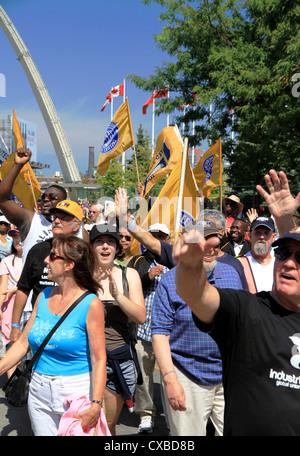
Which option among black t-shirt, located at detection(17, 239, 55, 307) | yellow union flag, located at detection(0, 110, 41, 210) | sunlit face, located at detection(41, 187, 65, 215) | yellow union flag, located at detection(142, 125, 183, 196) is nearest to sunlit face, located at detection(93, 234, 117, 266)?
black t-shirt, located at detection(17, 239, 55, 307)

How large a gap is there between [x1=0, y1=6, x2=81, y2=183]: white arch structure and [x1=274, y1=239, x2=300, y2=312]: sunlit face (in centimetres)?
4162

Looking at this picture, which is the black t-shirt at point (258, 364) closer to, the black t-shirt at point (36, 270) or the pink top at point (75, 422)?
the pink top at point (75, 422)

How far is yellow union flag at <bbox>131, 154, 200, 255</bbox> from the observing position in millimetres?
6957

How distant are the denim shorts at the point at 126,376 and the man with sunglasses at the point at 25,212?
1389 millimetres

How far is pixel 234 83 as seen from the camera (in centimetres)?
1551

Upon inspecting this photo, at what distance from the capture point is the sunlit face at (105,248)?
399 centimetres

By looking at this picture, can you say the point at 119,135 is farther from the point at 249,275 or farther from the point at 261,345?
the point at 261,345

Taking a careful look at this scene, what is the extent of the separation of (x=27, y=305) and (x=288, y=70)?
34.2 feet

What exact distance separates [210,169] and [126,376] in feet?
22.7

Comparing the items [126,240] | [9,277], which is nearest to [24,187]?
[9,277]

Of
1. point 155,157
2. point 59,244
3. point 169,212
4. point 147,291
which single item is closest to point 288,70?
point 155,157

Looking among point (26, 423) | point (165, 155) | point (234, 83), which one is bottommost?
point (26, 423)

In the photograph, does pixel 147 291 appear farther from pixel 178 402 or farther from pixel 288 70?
pixel 288 70
